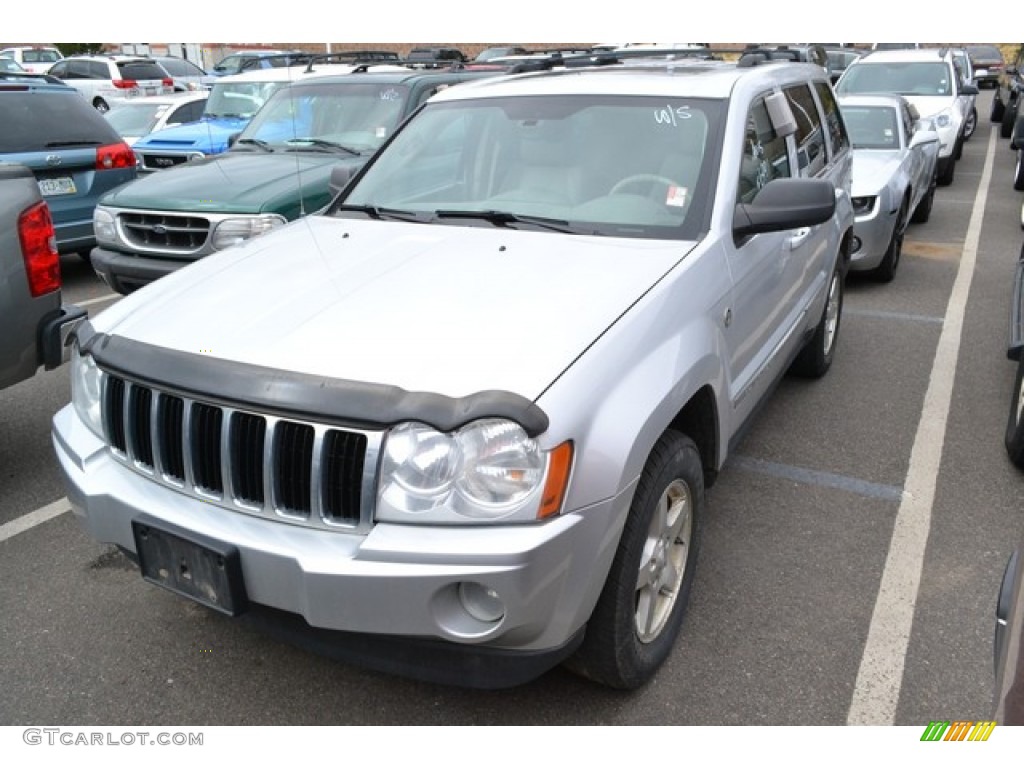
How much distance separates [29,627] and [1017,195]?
12.7 meters

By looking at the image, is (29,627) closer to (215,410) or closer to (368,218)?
(215,410)

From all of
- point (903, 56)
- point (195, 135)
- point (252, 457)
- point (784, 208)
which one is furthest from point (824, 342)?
point (903, 56)

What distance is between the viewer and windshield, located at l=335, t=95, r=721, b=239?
3330 millimetres

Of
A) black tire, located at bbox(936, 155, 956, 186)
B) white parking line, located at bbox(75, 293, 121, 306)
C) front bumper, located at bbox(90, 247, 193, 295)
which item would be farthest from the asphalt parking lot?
black tire, located at bbox(936, 155, 956, 186)

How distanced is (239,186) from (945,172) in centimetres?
1048

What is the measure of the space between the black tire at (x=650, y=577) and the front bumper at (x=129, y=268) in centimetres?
437

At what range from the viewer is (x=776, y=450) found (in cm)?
451

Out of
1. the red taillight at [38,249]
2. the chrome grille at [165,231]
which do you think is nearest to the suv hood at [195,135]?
the chrome grille at [165,231]

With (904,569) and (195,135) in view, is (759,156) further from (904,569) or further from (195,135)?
(195,135)

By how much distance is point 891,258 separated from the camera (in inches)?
297

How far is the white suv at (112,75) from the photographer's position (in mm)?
20297

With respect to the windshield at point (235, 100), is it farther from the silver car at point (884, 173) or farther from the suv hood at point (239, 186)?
the silver car at point (884, 173)

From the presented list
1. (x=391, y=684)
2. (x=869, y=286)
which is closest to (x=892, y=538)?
(x=391, y=684)

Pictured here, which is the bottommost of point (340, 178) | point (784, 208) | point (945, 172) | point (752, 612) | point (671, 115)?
point (752, 612)
